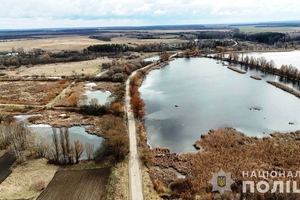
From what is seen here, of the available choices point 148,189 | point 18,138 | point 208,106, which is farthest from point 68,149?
point 208,106

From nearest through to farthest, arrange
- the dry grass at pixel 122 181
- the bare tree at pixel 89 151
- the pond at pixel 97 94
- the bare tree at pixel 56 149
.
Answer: the dry grass at pixel 122 181
the bare tree at pixel 56 149
the bare tree at pixel 89 151
the pond at pixel 97 94

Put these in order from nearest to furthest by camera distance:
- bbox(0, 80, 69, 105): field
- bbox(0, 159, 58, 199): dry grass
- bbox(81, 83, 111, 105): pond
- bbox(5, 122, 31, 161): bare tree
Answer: bbox(0, 159, 58, 199): dry grass
bbox(5, 122, 31, 161): bare tree
bbox(0, 80, 69, 105): field
bbox(81, 83, 111, 105): pond

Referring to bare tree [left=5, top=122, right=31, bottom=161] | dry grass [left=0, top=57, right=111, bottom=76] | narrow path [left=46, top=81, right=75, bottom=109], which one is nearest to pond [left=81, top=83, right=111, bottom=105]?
narrow path [left=46, top=81, right=75, bottom=109]

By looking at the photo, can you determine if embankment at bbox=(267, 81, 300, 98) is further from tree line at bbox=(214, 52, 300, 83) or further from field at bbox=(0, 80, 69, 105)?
field at bbox=(0, 80, 69, 105)

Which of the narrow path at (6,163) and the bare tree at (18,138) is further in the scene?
the bare tree at (18,138)

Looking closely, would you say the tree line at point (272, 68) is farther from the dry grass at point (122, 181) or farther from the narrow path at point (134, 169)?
the dry grass at point (122, 181)

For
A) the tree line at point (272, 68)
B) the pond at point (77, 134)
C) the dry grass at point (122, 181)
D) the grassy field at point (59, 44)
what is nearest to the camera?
the dry grass at point (122, 181)

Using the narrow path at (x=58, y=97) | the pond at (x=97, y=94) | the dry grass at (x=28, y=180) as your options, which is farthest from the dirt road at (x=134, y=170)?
the narrow path at (x=58, y=97)
